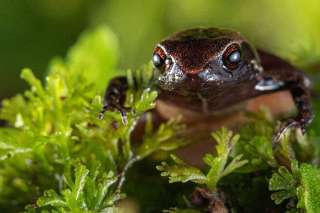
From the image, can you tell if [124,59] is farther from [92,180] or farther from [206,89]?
[92,180]

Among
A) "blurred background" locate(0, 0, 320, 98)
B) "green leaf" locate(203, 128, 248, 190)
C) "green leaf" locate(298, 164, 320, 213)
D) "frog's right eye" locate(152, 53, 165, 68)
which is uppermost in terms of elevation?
"blurred background" locate(0, 0, 320, 98)

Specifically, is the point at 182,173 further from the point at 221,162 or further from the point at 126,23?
the point at 126,23

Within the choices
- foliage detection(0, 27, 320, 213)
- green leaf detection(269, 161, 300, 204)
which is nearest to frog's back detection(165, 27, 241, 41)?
foliage detection(0, 27, 320, 213)

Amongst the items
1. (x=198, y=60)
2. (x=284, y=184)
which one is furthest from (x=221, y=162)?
(x=198, y=60)

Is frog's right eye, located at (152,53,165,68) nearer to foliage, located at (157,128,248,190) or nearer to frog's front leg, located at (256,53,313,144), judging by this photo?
foliage, located at (157,128,248,190)

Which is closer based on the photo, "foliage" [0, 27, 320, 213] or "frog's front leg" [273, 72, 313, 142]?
"foliage" [0, 27, 320, 213]

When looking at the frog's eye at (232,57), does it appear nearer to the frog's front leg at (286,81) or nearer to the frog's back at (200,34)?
the frog's back at (200,34)

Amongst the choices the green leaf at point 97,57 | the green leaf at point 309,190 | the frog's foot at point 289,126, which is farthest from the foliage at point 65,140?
the green leaf at point 97,57
